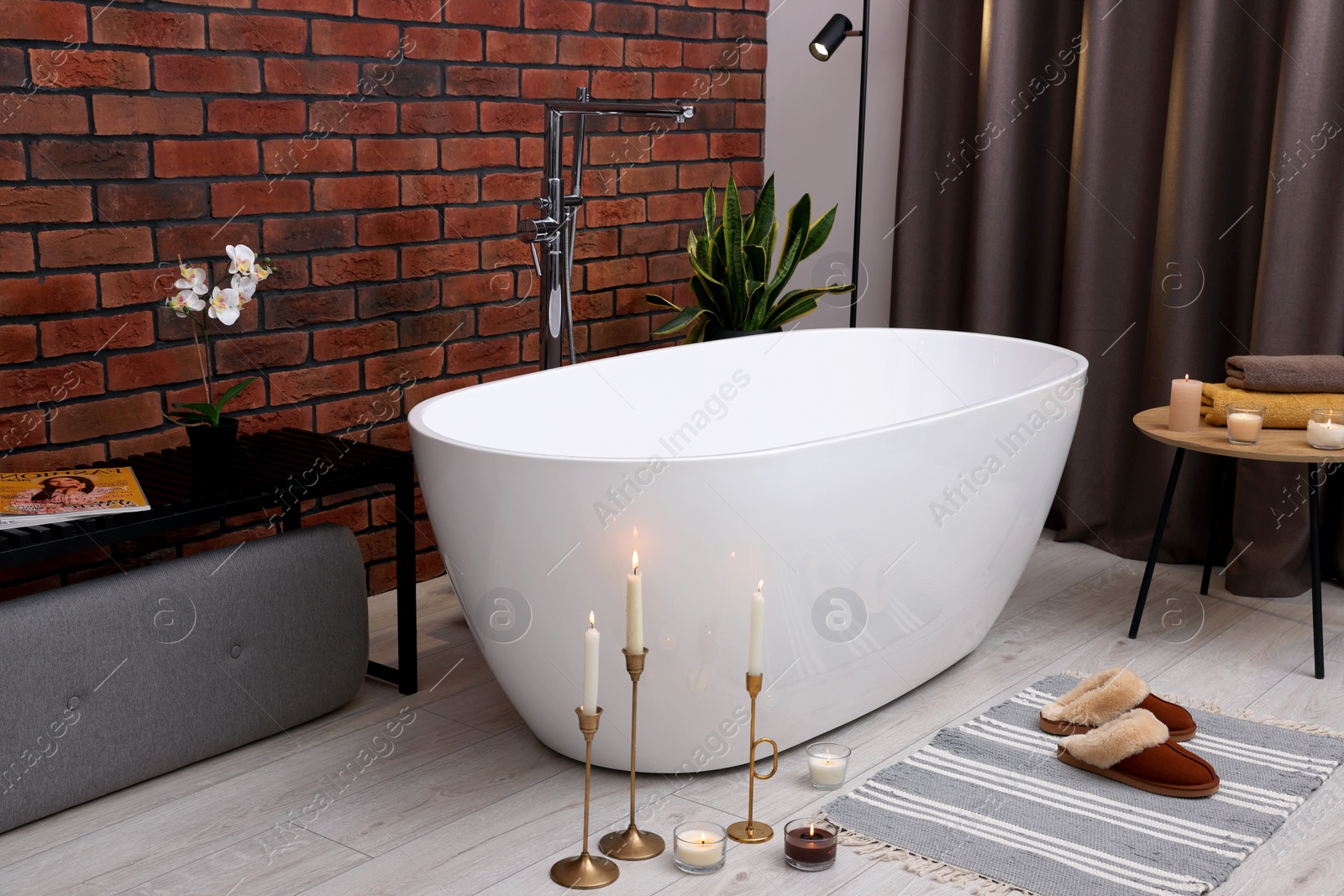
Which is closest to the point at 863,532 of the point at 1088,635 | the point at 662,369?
the point at 662,369

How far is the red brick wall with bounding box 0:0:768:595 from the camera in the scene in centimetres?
230

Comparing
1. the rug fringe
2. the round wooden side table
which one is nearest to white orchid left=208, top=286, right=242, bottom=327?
the rug fringe

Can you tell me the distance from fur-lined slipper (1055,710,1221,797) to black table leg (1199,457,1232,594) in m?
0.98

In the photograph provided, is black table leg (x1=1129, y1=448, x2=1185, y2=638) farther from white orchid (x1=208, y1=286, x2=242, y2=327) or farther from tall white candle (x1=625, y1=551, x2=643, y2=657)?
white orchid (x1=208, y1=286, x2=242, y2=327)

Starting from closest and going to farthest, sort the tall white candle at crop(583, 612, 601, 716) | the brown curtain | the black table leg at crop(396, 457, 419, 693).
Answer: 1. the tall white candle at crop(583, 612, 601, 716)
2. the black table leg at crop(396, 457, 419, 693)
3. the brown curtain

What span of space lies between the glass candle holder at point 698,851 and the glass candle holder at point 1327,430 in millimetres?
1505

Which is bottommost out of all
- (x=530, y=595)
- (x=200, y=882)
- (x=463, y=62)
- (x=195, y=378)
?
(x=200, y=882)

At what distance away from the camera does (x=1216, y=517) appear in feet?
9.84

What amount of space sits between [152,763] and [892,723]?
127 centimetres

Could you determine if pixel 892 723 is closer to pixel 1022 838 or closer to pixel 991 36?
pixel 1022 838

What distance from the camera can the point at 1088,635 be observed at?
282cm

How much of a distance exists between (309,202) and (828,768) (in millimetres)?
1587

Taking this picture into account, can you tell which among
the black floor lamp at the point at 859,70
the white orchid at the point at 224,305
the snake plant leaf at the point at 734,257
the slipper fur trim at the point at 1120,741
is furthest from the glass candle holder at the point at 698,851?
the black floor lamp at the point at 859,70

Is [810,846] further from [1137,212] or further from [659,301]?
[1137,212]
